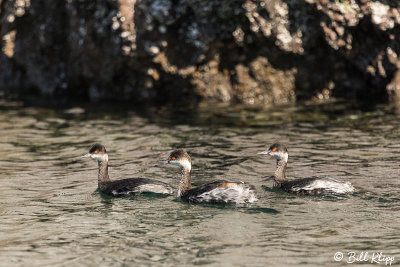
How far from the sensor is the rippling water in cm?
830

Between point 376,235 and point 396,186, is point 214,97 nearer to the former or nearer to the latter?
point 396,186

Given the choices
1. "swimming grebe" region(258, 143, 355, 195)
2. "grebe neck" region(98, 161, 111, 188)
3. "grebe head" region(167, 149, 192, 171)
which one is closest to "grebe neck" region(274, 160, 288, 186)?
"swimming grebe" region(258, 143, 355, 195)

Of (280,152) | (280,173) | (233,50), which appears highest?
(233,50)

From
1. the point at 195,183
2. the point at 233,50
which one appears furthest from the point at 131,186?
the point at 233,50

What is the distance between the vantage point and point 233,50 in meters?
20.4

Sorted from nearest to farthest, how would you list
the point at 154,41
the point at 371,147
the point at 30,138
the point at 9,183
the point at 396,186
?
the point at 396,186 → the point at 9,183 → the point at 371,147 → the point at 30,138 → the point at 154,41

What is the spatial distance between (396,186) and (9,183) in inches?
281

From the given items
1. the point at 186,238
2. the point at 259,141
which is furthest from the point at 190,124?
the point at 186,238

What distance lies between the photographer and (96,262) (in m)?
7.95

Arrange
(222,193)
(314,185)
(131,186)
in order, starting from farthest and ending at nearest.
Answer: (131,186)
(314,185)
(222,193)

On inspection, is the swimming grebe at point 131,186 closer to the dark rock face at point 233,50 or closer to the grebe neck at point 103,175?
the grebe neck at point 103,175

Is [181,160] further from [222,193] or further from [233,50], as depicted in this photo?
[233,50]

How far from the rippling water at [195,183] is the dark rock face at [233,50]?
5.52ft

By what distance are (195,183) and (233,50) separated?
9.21 metres
